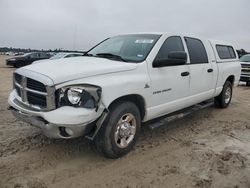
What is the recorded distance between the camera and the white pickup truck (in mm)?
3432

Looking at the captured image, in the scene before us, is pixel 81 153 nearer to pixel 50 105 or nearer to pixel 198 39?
pixel 50 105

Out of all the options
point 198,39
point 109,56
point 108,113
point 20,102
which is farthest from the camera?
point 198,39

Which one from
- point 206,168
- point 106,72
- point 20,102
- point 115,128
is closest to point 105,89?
point 106,72

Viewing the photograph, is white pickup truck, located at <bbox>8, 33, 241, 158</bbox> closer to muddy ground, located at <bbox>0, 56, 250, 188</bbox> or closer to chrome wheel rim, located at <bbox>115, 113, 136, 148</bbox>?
chrome wheel rim, located at <bbox>115, 113, 136, 148</bbox>

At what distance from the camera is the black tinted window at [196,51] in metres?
5.54

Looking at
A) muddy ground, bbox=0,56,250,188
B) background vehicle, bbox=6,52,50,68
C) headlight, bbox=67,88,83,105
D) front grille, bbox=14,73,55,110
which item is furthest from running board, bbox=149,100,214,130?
background vehicle, bbox=6,52,50,68

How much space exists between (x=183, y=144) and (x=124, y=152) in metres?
1.19

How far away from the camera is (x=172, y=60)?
176 inches

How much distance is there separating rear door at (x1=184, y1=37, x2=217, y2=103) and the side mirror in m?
0.87

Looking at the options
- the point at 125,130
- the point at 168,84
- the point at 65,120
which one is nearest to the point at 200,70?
the point at 168,84

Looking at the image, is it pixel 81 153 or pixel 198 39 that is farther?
pixel 198 39

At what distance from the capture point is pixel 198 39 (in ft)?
20.0

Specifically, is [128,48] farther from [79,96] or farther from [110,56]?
[79,96]

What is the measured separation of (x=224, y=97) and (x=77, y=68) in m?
5.02
